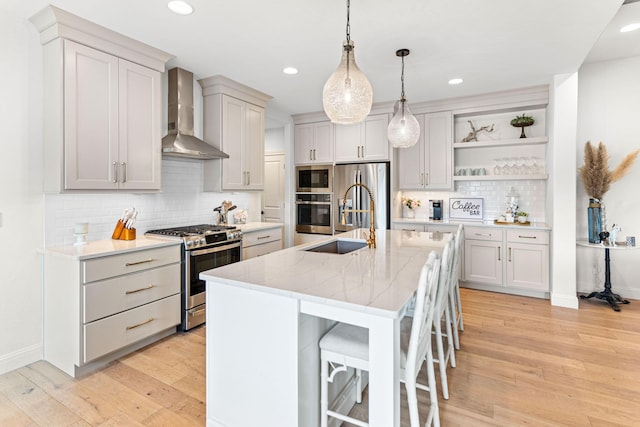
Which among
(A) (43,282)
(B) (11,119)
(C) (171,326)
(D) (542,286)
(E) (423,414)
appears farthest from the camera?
(D) (542,286)

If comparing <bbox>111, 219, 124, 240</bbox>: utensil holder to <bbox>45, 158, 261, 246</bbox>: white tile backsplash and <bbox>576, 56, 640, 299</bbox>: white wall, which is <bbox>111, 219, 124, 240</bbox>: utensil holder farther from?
<bbox>576, 56, 640, 299</bbox>: white wall

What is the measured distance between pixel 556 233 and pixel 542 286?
675 millimetres

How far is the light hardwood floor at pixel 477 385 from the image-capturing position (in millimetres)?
1929

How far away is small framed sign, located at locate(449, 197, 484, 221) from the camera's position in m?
4.73

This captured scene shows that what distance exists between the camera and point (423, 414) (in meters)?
1.94

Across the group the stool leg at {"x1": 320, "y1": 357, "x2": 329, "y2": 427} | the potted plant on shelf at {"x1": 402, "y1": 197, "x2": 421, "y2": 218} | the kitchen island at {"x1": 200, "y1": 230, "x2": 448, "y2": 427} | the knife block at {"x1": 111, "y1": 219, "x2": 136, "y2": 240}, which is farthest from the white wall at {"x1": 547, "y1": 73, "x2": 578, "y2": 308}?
the knife block at {"x1": 111, "y1": 219, "x2": 136, "y2": 240}

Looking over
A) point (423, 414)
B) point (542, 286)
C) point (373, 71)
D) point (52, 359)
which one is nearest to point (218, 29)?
point (373, 71)

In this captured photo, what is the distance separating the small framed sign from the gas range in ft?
10.1

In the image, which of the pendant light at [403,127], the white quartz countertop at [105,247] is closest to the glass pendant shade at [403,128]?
the pendant light at [403,127]

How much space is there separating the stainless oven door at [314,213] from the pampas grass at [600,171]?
125 inches

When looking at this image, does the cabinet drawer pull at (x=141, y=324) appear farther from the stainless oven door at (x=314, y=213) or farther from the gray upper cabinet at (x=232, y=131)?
the stainless oven door at (x=314, y=213)

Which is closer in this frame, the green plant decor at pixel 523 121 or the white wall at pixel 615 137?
the white wall at pixel 615 137

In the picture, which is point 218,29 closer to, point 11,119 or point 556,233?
point 11,119

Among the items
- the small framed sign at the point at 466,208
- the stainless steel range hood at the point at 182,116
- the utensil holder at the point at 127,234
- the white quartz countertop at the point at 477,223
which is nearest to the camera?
the utensil holder at the point at 127,234
